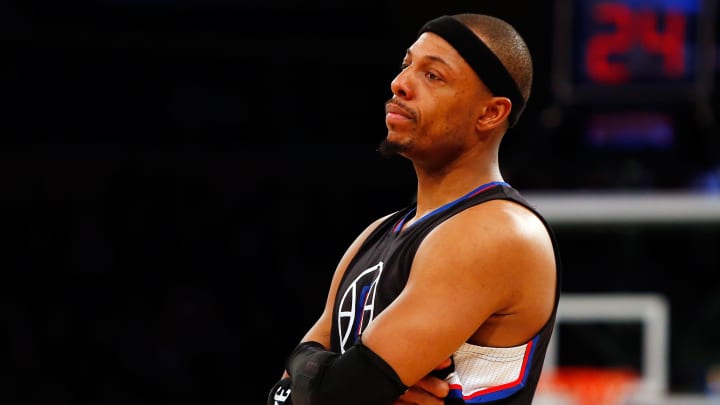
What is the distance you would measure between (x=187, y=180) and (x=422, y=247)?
31.6 ft

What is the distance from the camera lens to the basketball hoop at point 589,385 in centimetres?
843

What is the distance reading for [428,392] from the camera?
2.40 meters

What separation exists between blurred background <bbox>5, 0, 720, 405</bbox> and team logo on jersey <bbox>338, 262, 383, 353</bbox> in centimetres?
831

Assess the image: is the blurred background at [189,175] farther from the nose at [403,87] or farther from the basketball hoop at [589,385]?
the nose at [403,87]

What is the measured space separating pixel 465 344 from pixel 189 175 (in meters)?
9.63

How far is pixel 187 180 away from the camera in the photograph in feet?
39.0

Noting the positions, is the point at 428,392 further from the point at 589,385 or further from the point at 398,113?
the point at 589,385

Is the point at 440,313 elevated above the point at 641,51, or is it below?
above

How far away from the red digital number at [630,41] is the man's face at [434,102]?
6.76 m

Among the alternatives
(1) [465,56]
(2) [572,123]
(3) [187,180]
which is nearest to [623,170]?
(2) [572,123]

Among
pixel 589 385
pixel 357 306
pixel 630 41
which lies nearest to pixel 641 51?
pixel 630 41

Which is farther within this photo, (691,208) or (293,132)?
(293,132)

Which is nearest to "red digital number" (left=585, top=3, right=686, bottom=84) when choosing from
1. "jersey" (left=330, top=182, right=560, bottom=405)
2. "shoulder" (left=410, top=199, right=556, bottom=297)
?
"jersey" (left=330, top=182, right=560, bottom=405)

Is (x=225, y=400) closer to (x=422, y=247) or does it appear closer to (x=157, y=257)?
(x=157, y=257)
